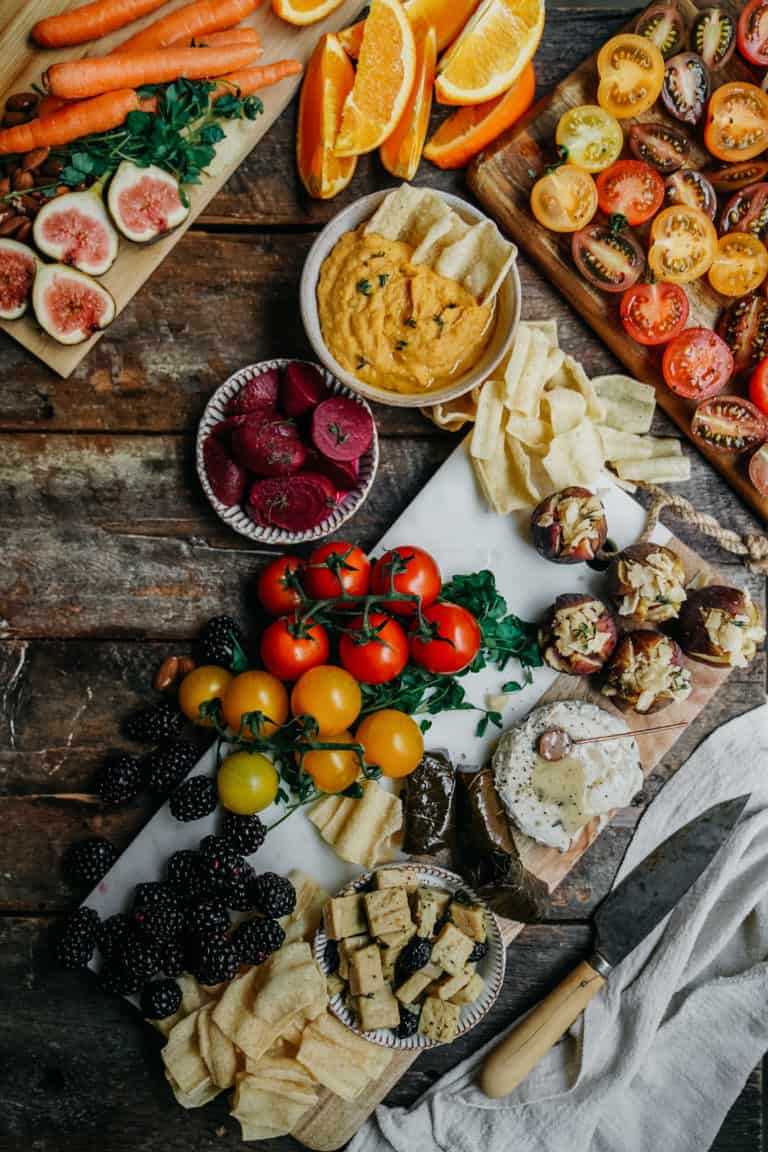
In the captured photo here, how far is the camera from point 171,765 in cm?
251

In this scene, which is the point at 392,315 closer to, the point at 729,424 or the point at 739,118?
the point at 729,424

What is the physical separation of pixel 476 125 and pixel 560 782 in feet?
5.73

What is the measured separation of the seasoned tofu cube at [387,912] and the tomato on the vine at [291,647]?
23.2 inches

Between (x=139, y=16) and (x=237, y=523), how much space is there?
4.52 ft

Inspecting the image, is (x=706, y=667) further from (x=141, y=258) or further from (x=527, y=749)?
(x=141, y=258)

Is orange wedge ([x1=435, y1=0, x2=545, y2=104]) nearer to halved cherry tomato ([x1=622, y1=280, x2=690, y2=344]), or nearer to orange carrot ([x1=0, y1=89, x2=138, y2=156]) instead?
halved cherry tomato ([x1=622, y1=280, x2=690, y2=344])

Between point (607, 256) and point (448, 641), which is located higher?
point (607, 256)

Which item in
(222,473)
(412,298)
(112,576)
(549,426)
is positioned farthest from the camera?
(112,576)

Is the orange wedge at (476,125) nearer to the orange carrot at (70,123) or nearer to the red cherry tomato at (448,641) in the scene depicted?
the orange carrot at (70,123)

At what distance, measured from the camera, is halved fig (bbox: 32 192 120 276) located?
248 cm

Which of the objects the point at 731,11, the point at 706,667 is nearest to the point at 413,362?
the point at 706,667

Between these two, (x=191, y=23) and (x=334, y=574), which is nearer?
(x=334, y=574)

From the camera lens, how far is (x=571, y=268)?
263cm

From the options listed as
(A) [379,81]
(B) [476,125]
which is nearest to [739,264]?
(B) [476,125]
